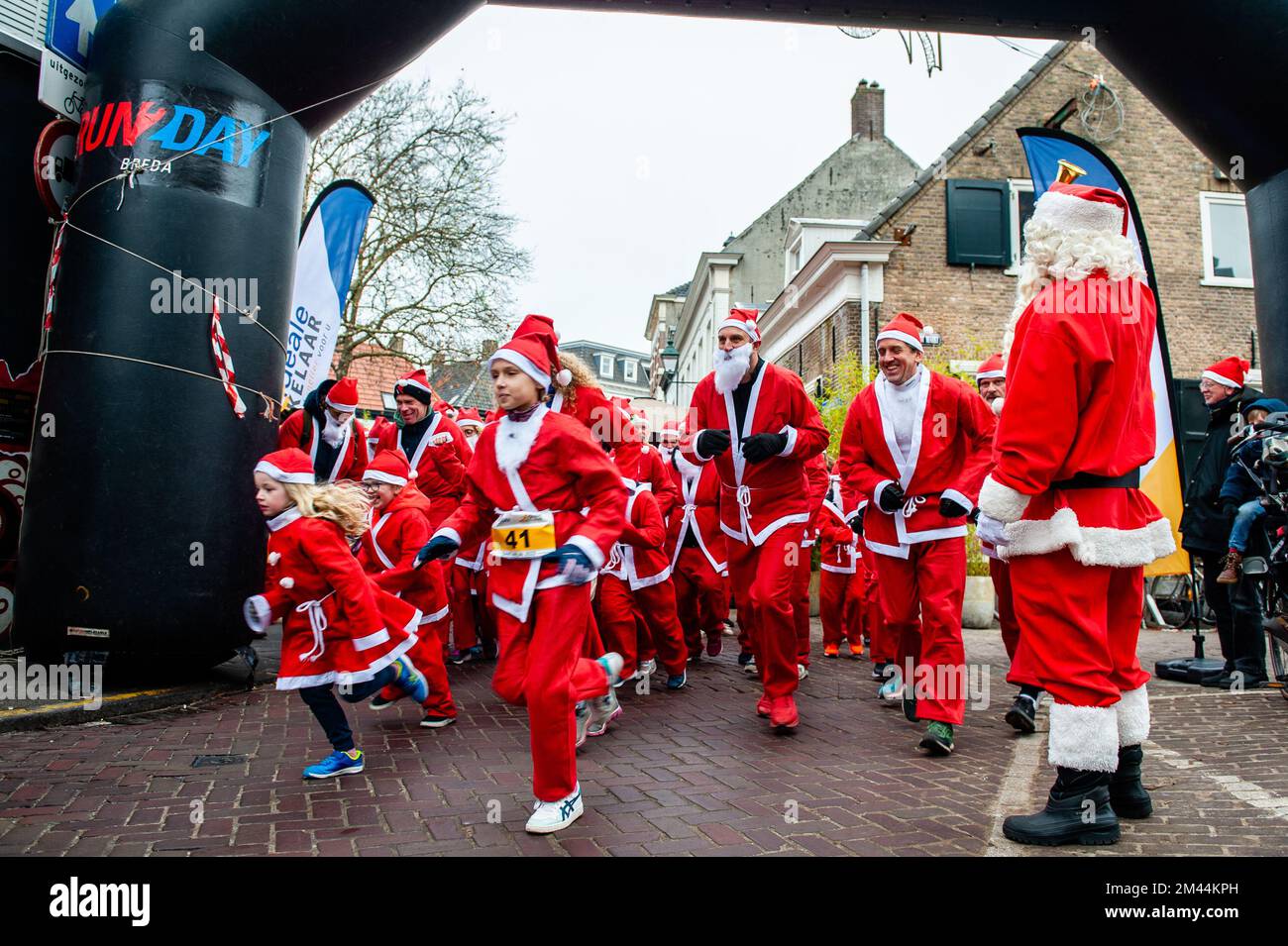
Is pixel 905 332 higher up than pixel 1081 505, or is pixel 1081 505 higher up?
pixel 905 332

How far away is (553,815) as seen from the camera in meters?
3.45

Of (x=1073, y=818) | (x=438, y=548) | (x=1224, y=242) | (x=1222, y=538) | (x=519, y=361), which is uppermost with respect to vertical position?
(x=1224, y=242)

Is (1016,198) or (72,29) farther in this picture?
(1016,198)

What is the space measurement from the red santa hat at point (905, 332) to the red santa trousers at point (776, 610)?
1279 mm

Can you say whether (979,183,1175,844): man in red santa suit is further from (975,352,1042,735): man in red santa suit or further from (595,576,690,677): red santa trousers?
(595,576,690,677): red santa trousers

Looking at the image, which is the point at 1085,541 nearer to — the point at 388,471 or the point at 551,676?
the point at 551,676

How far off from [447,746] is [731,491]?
7.19 ft

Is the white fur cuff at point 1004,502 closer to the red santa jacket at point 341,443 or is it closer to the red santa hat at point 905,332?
the red santa hat at point 905,332

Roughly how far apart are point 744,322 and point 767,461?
0.91 m

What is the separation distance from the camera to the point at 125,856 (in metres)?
3.17

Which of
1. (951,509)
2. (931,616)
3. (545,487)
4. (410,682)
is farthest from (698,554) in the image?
(545,487)

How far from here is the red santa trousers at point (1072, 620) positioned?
3.26m
